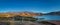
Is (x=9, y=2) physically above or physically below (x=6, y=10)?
above

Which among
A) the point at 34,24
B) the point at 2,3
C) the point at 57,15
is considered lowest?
the point at 34,24

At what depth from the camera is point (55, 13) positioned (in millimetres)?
1558

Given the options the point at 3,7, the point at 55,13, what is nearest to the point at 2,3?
the point at 3,7

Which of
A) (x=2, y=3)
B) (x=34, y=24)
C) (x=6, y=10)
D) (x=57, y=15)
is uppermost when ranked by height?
(x=2, y=3)

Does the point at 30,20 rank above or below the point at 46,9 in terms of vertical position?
below

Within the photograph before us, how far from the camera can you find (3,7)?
1.62 m

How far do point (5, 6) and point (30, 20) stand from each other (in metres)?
0.40

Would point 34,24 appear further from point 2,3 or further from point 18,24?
point 2,3

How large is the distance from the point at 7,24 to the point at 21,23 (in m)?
0.20

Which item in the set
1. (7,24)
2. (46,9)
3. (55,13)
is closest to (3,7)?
(7,24)

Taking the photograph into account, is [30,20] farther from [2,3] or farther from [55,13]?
[2,3]

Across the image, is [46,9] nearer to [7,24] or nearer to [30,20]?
[30,20]

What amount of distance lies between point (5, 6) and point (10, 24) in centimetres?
26

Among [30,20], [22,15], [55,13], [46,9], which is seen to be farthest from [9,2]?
[55,13]
